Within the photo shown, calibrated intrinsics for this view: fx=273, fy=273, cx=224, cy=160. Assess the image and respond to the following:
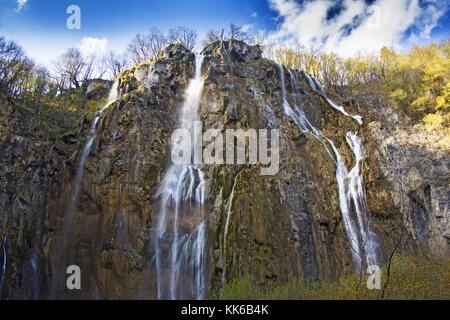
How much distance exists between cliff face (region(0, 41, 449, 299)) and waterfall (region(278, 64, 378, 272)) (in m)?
0.32

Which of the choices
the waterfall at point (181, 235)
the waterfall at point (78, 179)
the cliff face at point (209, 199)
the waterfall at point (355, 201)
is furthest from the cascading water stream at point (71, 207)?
the waterfall at point (355, 201)

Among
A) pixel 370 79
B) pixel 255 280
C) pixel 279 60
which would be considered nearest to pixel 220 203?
pixel 255 280

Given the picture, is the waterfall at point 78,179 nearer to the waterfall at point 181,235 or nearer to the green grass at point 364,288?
the waterfall at point 181,235

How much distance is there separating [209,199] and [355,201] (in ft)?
32.0

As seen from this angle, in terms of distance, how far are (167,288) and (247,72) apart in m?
22.1

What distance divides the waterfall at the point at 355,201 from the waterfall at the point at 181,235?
836cm

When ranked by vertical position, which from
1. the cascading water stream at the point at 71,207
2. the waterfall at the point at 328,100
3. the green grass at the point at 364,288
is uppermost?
the waterfall at the point at 328,100

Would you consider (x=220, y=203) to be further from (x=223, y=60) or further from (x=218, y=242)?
(x=223, y=60)

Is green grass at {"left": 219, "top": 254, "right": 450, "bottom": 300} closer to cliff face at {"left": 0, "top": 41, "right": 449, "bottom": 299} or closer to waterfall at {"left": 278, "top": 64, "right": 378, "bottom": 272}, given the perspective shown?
cliff face at {"left": 0, "top": 41, "right": 449, "bottom": 299}

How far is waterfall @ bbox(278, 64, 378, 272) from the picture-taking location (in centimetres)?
1639

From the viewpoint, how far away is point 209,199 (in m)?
17.3

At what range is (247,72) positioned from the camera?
28.7 meters

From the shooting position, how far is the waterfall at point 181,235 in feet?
47.8

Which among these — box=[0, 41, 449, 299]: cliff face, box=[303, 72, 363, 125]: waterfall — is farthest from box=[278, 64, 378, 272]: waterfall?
box=[303, 72, 363, 125]: waterfall
